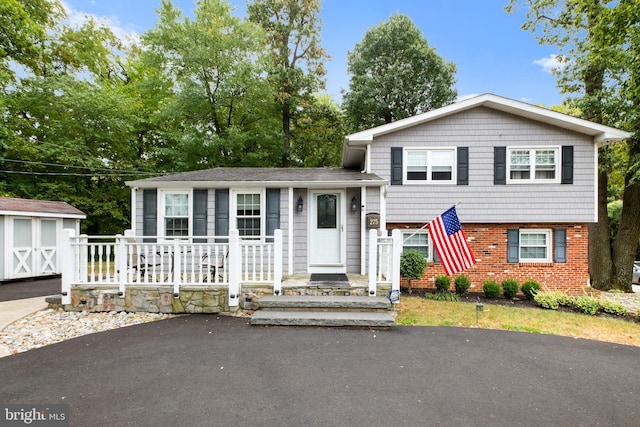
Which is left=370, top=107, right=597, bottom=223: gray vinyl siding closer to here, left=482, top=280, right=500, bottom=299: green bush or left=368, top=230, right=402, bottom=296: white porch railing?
left=482, top=280, right=500, bottom=299: green bush

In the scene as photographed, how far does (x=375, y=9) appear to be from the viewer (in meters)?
16.8

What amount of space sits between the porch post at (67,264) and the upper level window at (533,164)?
1158 cm

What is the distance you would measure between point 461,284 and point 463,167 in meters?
3.64

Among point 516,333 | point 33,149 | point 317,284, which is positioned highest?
point 33,149

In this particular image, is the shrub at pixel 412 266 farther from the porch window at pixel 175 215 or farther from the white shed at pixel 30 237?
the white shed at pixel 30 237

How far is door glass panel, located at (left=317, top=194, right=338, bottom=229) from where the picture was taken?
796cm

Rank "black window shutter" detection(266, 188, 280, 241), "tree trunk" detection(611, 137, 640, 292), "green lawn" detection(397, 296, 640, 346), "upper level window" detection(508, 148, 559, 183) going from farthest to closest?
"tree trunk" detection(611, 137, 640, 292), "upper level window" detection(508, 148, 559, 183), "black window shutter" detection(266, 188, 280, 241), "green lawn" detection(397, 296, 640, 346)

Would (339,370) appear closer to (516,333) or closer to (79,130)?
(516,333)

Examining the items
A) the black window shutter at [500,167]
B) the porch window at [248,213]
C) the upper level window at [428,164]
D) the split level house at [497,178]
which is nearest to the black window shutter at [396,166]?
the split level house at [497,178]

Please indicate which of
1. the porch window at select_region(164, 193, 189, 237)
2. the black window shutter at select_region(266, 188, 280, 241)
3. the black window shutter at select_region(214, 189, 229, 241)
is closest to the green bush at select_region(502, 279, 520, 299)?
the black window shutter at select_region(266, 188, 280, 241)

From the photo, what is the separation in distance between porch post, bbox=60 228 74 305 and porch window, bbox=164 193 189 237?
82.0 inches

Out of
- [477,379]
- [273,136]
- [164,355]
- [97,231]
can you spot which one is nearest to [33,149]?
[97,231]

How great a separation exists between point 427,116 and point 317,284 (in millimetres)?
6401

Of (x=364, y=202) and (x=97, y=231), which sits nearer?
(x=364, y=202)
